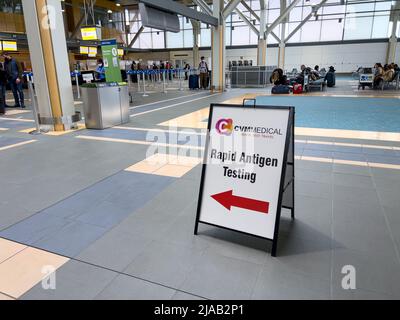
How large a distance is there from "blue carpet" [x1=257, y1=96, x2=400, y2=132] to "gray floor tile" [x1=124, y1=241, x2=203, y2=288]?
521 centimetres

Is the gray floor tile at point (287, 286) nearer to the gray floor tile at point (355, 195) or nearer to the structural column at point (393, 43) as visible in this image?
the gray floor tile at point (355, 195)

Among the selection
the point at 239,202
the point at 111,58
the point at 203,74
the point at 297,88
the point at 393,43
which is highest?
the point at 393,43

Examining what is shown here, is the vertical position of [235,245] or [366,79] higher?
[366,79]

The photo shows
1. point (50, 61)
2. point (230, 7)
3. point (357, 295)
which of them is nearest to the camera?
point (357, 295)

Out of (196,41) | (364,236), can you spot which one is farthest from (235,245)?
(196,41)

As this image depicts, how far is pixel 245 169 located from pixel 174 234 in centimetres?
81

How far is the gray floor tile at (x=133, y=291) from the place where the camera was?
1853mm

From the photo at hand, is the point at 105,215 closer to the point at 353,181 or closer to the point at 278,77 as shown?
the point at 353,181

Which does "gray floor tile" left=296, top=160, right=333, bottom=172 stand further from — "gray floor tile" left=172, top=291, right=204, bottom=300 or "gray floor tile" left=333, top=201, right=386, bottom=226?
"gray floor tile" left=172, top=291, right=204, bottom=300

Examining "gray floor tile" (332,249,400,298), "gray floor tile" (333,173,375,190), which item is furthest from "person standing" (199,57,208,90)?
"gray floor tile" (332,249,400,298)

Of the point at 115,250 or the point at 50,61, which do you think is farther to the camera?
the point at 50,61

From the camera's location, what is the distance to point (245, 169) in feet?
7.63

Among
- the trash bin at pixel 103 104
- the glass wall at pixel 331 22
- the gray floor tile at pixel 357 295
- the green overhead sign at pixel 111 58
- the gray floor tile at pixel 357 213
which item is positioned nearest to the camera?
the gray floor tile at pixel 357 295

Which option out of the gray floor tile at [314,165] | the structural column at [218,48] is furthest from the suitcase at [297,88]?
the gray floor tile at [314,165]
